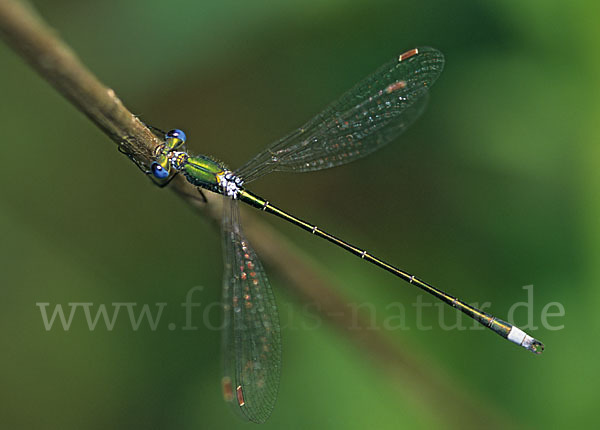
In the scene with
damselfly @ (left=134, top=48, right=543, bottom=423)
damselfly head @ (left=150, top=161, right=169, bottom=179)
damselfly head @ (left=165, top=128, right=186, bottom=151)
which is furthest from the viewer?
damselfly head @ (left=165, top=128, right=186, bottom=151)

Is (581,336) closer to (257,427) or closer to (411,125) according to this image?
(411,125)

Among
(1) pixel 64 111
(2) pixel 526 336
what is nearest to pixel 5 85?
(1) pixel 64 111

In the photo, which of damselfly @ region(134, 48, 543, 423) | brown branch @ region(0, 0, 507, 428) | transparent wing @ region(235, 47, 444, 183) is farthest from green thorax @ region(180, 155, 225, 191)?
transparent wing @ region(235, 47, 444, 183)

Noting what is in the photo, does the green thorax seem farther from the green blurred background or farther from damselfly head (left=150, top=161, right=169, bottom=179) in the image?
the green blurred background

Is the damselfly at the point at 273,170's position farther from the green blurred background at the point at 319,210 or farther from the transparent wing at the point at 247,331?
the green blurred background at the point at 319,210

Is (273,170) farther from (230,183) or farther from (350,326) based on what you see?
(350,326)

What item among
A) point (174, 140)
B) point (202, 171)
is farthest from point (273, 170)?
point (174, 140)
